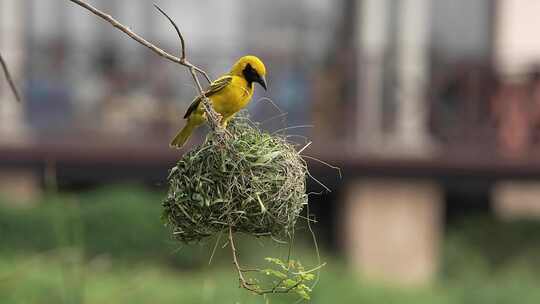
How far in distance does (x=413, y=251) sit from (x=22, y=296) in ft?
16.6

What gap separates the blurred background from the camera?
12.6 m

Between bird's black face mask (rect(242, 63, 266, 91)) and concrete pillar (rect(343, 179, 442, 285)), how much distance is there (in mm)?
8821

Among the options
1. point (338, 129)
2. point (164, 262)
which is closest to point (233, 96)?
point (164, 262)

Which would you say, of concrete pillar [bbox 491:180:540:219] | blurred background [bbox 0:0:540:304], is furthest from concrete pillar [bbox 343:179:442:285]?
concrete pillar [bbox 491:180:540:219]

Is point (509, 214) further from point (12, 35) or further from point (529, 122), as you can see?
point (12, 35)

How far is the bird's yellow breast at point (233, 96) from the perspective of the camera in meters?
4.25

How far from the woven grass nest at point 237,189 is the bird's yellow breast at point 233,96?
0.97 feet

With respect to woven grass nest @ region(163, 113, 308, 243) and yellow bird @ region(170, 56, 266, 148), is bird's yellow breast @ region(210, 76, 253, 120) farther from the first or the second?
woven grass nest @ region(163, 113, 308, 243)

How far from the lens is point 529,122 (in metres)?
13.2

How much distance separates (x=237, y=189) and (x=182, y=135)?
1.08 metres

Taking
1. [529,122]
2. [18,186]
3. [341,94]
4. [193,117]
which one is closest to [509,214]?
[529,122]

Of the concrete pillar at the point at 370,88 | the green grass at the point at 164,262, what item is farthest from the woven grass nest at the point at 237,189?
the concrete pillar at the point at 370,88

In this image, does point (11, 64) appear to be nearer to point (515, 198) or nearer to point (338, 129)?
point (338, 129)

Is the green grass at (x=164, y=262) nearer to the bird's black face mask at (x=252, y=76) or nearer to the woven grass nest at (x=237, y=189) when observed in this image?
the bird's black face mask at (x=252, y=76)
